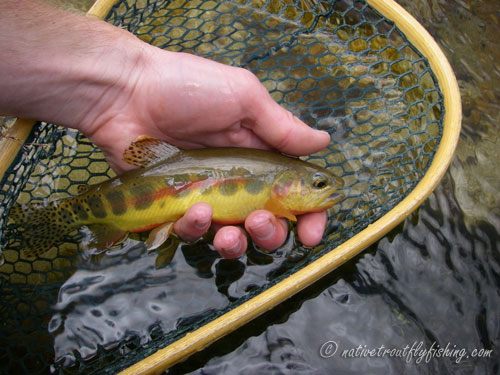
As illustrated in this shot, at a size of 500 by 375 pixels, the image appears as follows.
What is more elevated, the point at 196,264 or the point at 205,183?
the point at 205,183

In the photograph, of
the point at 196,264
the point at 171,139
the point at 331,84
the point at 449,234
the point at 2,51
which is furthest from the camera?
the point at 331,84

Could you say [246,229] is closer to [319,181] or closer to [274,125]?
[319,181]

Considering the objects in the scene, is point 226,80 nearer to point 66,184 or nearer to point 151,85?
point 151,85

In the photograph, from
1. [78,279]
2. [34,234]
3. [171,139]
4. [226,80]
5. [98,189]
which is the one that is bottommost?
[78,279]

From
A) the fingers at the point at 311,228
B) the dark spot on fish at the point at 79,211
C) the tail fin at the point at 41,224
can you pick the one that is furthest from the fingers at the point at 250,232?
the tail fin at the point at 41,224

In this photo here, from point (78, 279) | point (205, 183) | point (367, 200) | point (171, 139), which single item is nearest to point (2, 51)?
point (171, 139)

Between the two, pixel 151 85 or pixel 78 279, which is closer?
pixel 151 85

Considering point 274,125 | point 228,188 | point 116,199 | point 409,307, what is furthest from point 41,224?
point 409,307
